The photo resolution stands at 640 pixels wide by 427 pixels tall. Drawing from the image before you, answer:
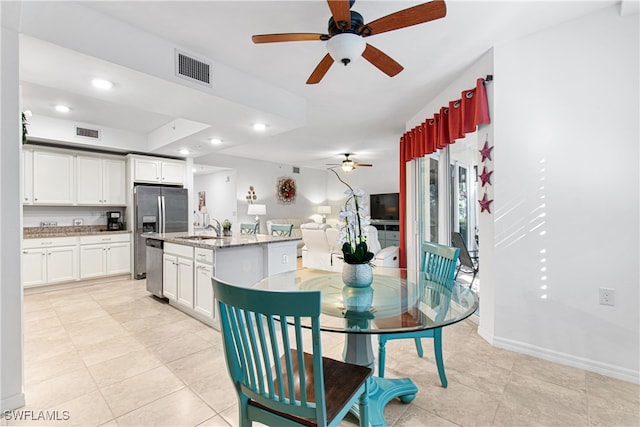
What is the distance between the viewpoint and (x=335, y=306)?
1536 mm

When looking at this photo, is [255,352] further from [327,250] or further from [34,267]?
[34,267]

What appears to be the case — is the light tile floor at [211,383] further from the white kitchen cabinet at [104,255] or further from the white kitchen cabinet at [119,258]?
the white kitchen cabinet at [119,258]

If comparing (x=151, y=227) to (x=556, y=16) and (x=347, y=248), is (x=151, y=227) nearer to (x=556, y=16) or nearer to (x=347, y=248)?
(x=347, y=248)

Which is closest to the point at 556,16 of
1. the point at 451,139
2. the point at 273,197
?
the point at 451,139

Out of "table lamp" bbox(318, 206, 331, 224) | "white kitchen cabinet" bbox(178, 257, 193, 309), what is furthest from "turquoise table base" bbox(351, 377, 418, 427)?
"table lamp" bbox(318, 206, 331, 224)

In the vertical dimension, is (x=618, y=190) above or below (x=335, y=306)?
above

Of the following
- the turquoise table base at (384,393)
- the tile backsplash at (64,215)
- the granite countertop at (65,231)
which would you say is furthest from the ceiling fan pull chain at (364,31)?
the tile backsplash at (64,215)

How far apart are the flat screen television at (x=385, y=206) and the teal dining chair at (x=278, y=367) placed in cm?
681

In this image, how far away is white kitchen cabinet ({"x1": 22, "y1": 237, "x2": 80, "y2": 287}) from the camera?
4.27 metres

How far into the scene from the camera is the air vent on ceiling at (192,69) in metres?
2.53

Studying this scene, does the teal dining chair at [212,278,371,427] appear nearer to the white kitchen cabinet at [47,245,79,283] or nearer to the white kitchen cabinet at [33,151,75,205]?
the white kitchen cabinet at [47,245,79,283]

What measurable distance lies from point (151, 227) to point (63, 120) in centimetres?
200

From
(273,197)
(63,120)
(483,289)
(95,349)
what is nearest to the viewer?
(95,349)

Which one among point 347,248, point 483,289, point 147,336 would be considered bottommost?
point 147,336
